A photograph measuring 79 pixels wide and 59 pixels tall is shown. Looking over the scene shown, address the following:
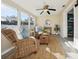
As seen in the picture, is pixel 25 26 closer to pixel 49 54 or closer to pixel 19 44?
pixel 49 54

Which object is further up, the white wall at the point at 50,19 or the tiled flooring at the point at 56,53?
the white wall at the point at 50,19

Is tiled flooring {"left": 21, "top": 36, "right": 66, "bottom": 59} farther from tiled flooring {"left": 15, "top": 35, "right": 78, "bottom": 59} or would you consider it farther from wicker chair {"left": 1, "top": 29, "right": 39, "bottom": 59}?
wicker chair {"left": 1, "top": 29, "right": 39, "bottom": 59}

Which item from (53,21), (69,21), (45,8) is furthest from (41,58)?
(53,21)

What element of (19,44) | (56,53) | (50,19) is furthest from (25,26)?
(50,19)

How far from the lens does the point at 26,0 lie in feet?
22.5

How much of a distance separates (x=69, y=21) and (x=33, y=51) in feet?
25.3

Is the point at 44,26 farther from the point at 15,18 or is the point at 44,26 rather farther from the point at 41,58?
the point at 41,58

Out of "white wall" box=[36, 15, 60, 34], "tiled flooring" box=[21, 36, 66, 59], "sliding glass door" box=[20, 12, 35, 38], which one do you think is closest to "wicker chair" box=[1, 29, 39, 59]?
"tiled flooring" box=[21, 36, 66, 59]

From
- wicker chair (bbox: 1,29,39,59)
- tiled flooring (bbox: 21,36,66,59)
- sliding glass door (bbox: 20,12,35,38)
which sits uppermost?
sliding glass door (bbox: 20,12,35,38)

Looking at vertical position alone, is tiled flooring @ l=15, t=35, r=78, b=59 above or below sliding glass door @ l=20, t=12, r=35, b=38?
below

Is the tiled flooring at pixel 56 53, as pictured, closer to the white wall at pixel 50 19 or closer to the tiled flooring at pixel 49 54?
the tiled flooring at pixel 49 54

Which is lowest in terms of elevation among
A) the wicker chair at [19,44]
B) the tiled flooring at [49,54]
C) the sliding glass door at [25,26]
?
the tiled flooring at [49,54]

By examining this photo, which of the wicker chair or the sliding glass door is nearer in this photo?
the wicker chair

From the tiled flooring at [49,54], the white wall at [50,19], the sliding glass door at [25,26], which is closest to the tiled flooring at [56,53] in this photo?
the tiled flooring at [49,54]
